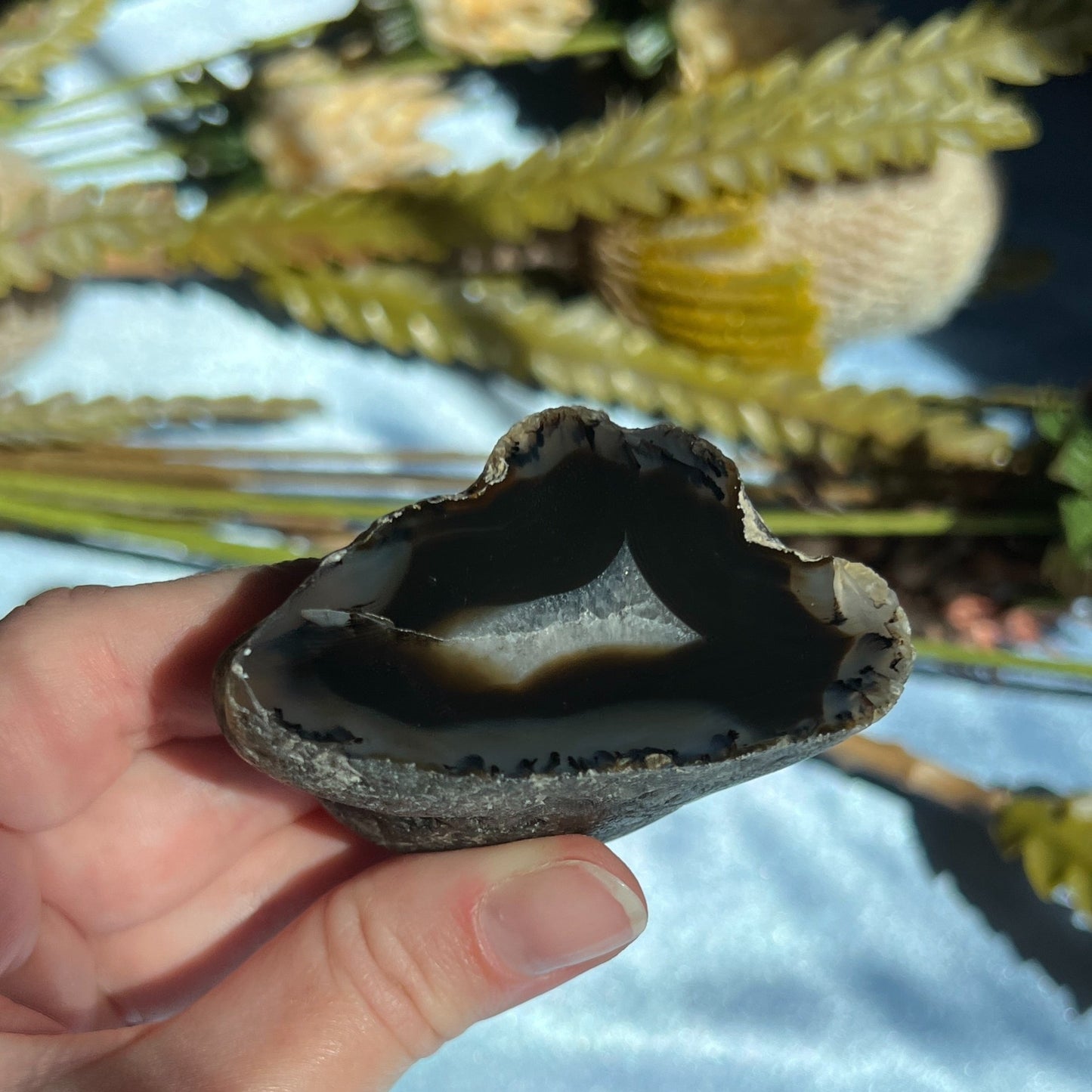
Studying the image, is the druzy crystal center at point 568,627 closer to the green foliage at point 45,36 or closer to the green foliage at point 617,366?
the green foliage at point 617,366

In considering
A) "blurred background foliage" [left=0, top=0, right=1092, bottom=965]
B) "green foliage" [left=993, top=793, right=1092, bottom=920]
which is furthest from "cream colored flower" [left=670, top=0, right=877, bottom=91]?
A: "green foliage" [left=993, top=793, right=1092, bottom=920]

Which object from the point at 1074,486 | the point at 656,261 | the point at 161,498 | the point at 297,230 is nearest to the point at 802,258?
the point at 656,261

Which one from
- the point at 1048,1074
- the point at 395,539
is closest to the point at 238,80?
the point at 395,539

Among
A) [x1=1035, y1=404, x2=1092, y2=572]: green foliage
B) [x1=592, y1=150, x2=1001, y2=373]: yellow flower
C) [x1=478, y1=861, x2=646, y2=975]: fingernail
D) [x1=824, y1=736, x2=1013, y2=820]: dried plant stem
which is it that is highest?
[x1=592, y1=150, x2=1001, y2=373]: yellow flower

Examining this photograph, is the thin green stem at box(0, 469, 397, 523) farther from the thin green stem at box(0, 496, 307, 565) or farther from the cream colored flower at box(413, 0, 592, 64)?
the cream colored flower at box(413, 0, 592, 64)

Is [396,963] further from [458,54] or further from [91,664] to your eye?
[458,54]

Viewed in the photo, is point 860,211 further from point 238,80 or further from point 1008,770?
point 238,80

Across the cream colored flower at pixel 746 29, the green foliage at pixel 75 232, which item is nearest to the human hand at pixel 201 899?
the green foliage at pixel 75 232
